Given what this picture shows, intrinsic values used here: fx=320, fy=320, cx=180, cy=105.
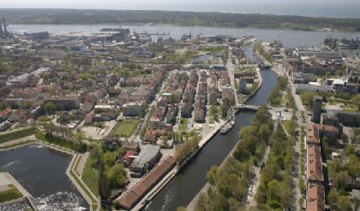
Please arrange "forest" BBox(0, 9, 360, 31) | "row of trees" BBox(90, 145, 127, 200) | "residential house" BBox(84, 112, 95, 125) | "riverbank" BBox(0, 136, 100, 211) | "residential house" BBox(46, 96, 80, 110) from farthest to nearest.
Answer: "forest" BBox(0, 9, 360, 31), "residential house" BBox(46, 96, 80, 110), "residential house" BBox(84, 112, 95, 125), "riverbank" BBox(0, 136, 100, 211), "row of trees" BBox(90, 145, 127, 200)

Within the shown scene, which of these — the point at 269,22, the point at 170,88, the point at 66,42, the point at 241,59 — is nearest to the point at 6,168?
the point at 170,88

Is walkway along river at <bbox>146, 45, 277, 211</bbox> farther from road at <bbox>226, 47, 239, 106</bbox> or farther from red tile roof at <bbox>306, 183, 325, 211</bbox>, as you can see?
road at <bbox>226, 47, 239, 106</bbox>

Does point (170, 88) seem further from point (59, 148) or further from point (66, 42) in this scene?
point (66, 42)

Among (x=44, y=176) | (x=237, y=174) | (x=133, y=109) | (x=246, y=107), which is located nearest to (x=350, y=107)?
(x=246, y=107)

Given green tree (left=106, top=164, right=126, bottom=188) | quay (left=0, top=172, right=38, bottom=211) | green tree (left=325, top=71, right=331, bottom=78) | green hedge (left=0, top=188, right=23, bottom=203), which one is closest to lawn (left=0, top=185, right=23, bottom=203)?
green hedge (left=0, top=188, right=23, bottom=203)

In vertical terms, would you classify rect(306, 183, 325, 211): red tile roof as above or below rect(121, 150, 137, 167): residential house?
above

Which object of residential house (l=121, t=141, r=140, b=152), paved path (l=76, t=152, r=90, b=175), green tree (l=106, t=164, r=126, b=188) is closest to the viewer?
green tree (l=106, t=164, r=126, b=188)

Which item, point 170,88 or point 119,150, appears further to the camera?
point 170,88
